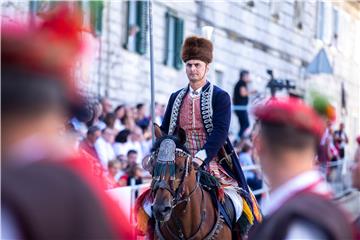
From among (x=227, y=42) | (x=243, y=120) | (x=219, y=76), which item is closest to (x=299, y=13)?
(x=227, y=42)

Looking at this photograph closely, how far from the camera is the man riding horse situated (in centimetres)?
773

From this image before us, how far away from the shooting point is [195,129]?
791 centimetres

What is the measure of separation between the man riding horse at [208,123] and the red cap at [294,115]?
385 centimetres

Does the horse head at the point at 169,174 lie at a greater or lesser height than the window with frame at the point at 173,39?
lesser

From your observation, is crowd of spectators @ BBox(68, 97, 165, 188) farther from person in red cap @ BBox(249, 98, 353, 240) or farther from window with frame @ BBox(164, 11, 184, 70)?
window with frame @ BBox(164, 11, 184, 70)

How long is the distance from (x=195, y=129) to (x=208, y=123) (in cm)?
14

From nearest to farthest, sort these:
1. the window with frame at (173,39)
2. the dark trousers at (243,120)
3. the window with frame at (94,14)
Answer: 1. the window with frame at (94,14)
2. the dark trousers at (243,120)
3. the window with frame at (173,39)

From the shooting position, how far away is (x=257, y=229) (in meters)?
3.55

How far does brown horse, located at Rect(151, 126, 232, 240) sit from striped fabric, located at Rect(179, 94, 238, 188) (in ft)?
1.46

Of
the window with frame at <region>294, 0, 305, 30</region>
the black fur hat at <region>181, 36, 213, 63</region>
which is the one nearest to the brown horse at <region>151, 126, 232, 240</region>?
the black fur hat at <region>181, 36, 213, 63</region>

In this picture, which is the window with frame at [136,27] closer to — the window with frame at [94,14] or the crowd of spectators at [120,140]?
the window with frame at [94,14]

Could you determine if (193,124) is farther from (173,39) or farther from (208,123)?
(173,39)

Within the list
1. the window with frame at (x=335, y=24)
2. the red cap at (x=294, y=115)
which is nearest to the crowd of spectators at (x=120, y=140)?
the red cap at (x=294, y=115)

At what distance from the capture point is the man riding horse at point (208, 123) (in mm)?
7727
